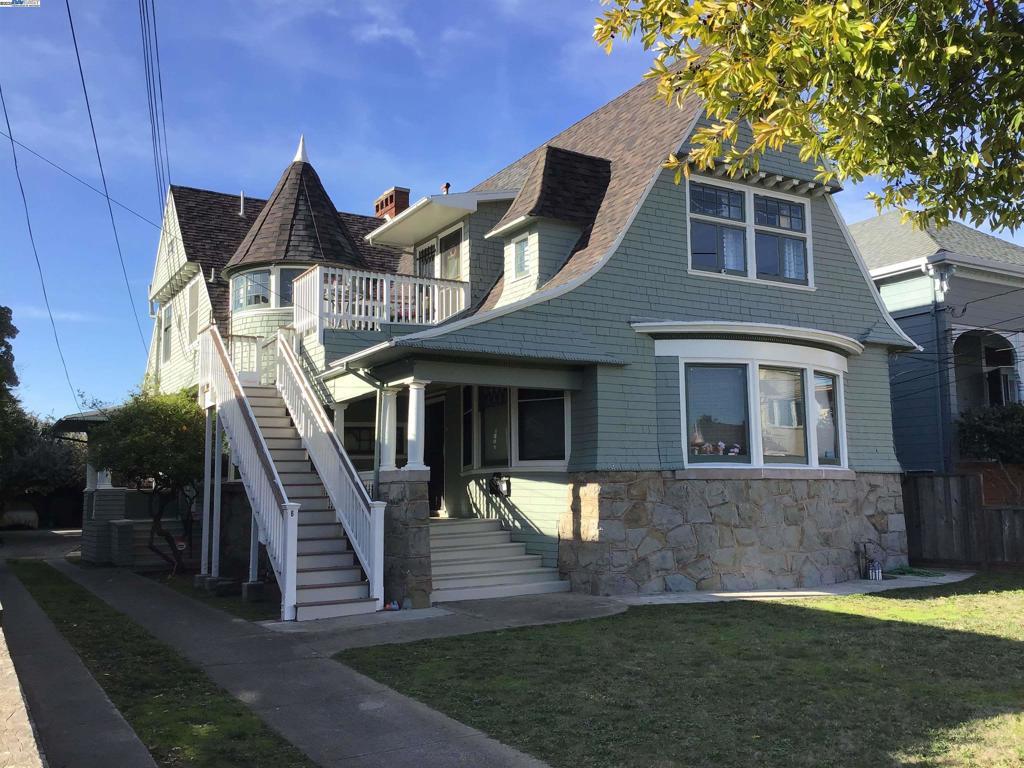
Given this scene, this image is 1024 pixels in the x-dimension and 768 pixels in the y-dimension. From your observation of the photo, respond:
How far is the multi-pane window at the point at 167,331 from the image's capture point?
22938 mm

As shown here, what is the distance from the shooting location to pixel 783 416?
13.0 meters

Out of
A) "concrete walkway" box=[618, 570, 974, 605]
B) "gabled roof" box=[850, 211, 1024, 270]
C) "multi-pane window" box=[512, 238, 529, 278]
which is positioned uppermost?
"gabled roof" box=[850, 211, 1024, 270]

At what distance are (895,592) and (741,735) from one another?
301 inches

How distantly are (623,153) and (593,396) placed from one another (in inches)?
185

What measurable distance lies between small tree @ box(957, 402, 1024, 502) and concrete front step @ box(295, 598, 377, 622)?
41.1 feet

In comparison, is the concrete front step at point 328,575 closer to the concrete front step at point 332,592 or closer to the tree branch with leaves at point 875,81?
the concrete front step at point 332,592

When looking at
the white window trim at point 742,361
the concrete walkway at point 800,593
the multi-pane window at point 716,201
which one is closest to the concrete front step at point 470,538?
the concrete walkway at point 800,593

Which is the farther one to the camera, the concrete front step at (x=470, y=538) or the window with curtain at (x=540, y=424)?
the window with curtain at (x=540, y=424)

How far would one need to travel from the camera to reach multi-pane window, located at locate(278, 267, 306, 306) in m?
17.1

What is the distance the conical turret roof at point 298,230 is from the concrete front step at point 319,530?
275 inches

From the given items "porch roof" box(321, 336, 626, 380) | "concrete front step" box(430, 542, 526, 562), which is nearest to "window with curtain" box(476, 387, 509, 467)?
"concrete front step" box(430, 542, 526, 562)

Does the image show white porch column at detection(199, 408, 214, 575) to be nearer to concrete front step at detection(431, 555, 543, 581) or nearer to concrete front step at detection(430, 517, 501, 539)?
concrete front step at detection(430, 517, 501, 539)

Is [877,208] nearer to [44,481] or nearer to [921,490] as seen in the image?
[921,490]

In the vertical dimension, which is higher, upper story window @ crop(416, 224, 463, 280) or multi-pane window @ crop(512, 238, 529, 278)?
upper story window @ crop(416, 224, 463, 280)
